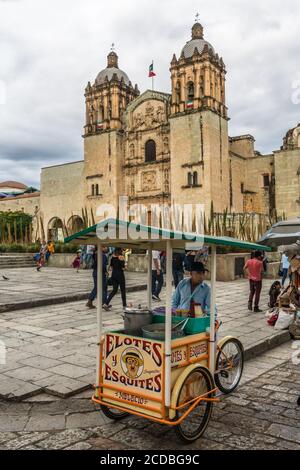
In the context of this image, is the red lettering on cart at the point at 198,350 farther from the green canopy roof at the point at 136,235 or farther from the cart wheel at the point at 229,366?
the green canopy roof at the point at 136,235

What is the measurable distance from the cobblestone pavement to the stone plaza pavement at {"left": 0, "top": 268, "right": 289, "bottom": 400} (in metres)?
0.28

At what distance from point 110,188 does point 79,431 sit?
122ft

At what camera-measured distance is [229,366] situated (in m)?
4.81

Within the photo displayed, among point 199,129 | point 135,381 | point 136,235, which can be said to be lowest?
point 135,381

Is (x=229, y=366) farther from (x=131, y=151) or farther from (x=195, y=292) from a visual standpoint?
(x=131, y=151)

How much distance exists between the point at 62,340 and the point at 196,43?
120ft

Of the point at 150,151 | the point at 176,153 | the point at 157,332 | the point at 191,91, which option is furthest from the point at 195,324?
the point at 150,151

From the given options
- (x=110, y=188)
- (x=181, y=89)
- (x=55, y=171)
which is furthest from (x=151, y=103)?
(x=55, y=171)

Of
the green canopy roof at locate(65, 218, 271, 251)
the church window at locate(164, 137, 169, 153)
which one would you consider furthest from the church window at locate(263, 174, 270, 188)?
the green canopy roof at locate(65, 218, 271, 251)

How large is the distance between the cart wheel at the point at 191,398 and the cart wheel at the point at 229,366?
492 mm

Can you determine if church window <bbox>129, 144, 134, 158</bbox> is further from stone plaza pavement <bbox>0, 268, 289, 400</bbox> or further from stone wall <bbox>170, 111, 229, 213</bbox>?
stone plaza pavement <bbox>0, 268, 289, 400</bbox>

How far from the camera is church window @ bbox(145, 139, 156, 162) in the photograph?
130 feet

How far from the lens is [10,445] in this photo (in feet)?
11.6

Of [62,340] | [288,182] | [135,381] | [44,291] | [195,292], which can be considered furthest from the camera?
[288,182]
